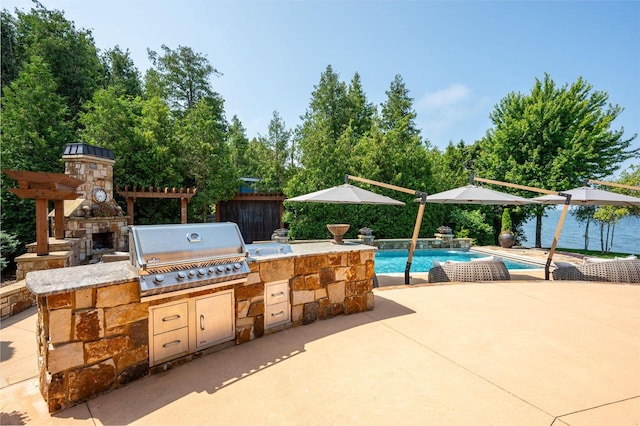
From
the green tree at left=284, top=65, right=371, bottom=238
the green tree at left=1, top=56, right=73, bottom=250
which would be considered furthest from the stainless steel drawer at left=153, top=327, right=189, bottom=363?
the green tree at left=1, top=56, right=73, bottom=250

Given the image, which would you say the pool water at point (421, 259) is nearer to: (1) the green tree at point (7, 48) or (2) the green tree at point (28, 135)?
(2) the green tree at point (28, 135)

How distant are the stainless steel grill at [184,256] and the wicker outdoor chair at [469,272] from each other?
4.12 m

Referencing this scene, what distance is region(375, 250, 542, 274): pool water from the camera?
9.18 metres

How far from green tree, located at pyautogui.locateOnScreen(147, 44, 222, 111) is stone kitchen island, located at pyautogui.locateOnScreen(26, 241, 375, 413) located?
17.7 metres

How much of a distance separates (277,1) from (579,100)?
14090 millimetres

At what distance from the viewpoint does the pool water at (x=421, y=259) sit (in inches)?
361

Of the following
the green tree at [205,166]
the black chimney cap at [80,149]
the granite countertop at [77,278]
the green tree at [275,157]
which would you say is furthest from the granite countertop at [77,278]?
the green tree at [275,157]

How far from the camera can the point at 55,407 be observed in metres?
1.84

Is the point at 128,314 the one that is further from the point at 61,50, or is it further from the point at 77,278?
the point at 61,50

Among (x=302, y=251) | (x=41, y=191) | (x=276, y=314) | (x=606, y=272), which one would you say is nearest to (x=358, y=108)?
(x=606, y=272)

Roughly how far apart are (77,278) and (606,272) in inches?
322

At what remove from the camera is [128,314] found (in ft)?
6.98

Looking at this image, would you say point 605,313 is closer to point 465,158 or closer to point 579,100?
point 579,100

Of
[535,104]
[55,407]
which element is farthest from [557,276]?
[535,104]
